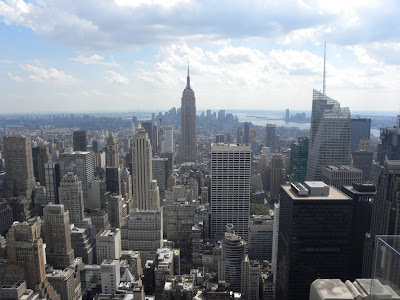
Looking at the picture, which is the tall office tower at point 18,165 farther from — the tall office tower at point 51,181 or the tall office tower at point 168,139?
the tall office tower at point 168,139

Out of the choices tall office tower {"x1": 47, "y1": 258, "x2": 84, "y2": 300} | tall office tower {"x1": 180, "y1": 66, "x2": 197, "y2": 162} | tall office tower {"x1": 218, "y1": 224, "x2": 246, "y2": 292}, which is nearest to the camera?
tall office tower {"x1": 47, "y1": 258, "x2": 84, "y2": 300}

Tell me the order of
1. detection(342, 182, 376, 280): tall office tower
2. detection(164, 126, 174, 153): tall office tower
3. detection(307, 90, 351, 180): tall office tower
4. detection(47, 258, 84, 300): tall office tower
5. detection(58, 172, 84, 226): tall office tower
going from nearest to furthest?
detection(47, 258, 84, 300): tall office tower → detection(342, 182, 376, 280): tall office tower → detection(58, 172, 84, 226): tall office tower → detection(307, 90, 351, 180): tall office tower → detection(164, 126, 174, 153): tall office tower

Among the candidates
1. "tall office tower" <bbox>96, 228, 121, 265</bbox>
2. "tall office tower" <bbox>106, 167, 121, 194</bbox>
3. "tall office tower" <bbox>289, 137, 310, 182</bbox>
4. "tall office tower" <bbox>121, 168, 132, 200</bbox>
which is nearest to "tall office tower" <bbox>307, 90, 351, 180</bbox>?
"tall office tower" <bbox>289, 137, 310, 182</bbox>

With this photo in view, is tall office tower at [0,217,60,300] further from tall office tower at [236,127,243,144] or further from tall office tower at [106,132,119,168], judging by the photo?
tall office tower at [236,127,243,144]

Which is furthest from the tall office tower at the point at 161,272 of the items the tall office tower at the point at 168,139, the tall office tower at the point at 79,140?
the tall office tower at the point at 168,139

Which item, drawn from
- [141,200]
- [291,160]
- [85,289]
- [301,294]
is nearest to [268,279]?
[301,294]

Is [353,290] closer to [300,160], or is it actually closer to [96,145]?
[300,160]
